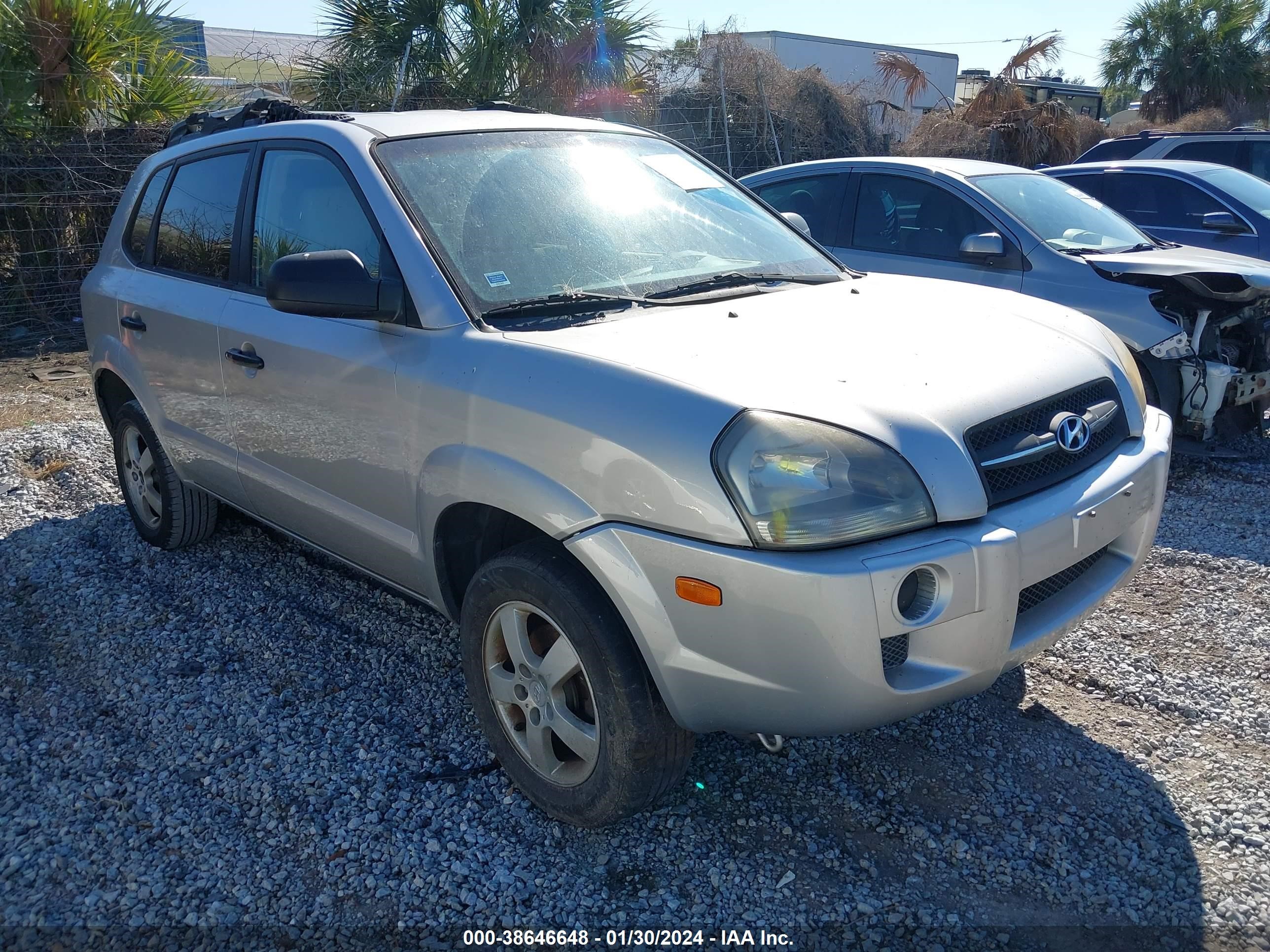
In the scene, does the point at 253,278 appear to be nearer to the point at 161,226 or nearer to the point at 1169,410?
the point at 161,226

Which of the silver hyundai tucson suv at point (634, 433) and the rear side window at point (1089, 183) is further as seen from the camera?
the rear side window at point (1089, 183)

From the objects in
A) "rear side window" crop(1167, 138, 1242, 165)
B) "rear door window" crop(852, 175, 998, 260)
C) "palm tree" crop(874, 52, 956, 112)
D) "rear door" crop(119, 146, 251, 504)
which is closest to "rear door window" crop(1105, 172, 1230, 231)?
"rear side window" crop(1167, 138, 1242, 165)

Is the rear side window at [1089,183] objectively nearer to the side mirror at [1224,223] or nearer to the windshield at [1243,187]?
the windshield at [1243,187]

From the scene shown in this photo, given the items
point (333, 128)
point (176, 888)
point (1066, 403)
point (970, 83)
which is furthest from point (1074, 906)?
point (970, 83)

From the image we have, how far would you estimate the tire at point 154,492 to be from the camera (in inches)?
184

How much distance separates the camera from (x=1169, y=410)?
5.43 metres

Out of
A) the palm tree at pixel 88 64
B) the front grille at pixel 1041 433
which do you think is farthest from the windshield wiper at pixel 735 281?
the palm tree at pixel 88 64

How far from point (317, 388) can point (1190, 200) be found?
7393 millimetres

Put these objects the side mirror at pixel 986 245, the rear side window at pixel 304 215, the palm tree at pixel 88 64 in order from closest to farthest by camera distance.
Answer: the rear side window at pixel 304 215
the side mirror at pixel 986 245
the palm tree at pixel 88 64

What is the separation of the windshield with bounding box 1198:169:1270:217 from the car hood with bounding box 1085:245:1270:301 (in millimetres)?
1967

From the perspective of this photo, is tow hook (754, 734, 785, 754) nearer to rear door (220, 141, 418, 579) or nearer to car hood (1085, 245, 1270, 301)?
rear door (220, 141, 418, 579)

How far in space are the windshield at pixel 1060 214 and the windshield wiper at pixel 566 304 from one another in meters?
3.95

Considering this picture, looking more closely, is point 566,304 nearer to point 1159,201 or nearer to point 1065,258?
point 1065,258

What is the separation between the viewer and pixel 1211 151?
10.1 meters
